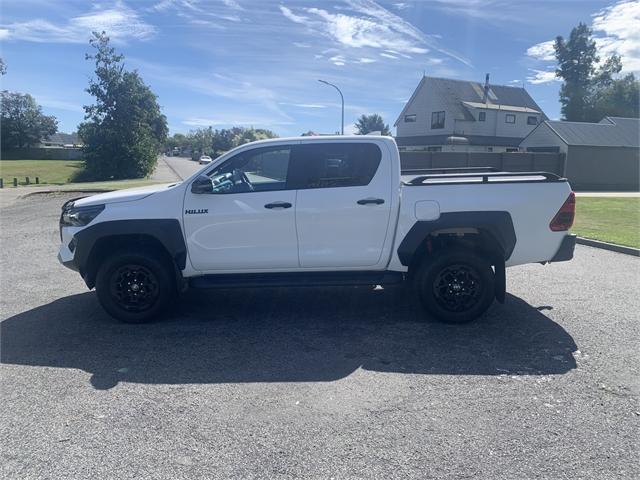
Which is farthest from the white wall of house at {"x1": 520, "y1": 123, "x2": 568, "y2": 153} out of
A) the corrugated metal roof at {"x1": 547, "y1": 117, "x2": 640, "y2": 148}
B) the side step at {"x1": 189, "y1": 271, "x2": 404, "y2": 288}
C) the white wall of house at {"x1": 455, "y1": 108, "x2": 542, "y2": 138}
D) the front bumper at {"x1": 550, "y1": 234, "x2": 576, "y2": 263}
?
the side step at {"x1": 189, "y1": 271, "x2": 404, "y2": 288}

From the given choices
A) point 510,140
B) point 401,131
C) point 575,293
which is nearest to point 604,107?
point 510,140

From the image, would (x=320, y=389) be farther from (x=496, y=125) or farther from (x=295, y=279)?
(x=496, y=125)

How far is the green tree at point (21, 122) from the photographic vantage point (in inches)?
3447

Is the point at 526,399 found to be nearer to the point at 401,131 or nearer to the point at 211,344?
the point at 211,344

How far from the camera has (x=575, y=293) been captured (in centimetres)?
634

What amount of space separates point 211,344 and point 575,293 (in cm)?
479

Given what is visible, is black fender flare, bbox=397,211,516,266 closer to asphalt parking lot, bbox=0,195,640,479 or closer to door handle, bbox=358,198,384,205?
door handle, bbox=358,198,384,205

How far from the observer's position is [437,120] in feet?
143

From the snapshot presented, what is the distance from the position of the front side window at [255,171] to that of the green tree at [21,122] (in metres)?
97.8

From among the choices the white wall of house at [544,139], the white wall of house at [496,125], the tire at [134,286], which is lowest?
the tire at [134,286]

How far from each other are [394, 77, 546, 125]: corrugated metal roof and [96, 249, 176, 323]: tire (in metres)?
40.9

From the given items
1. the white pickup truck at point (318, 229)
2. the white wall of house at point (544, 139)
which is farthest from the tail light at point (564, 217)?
the white wall of house at point (544, 139)

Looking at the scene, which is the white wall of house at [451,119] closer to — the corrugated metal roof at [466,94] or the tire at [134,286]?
the corrugated metal roof at [466,94]

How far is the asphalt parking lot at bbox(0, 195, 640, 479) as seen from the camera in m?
2.91
